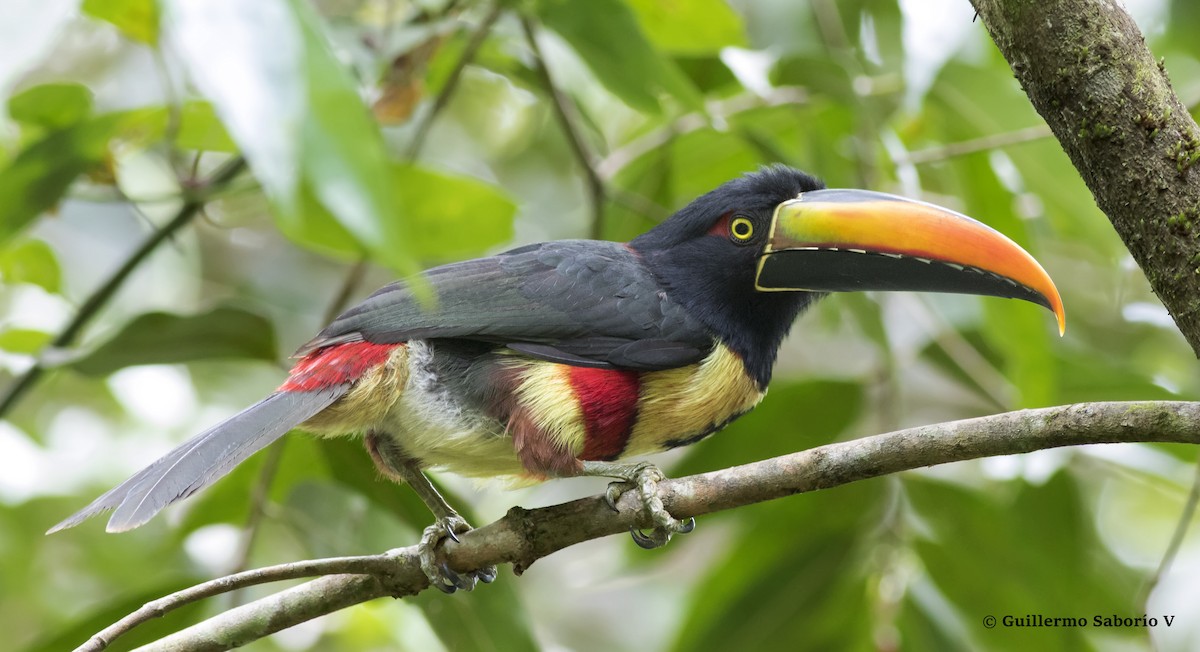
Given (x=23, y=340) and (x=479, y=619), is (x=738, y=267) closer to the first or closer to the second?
(x=479, y=619)

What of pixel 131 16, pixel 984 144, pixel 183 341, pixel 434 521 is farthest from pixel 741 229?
pixel 131 16

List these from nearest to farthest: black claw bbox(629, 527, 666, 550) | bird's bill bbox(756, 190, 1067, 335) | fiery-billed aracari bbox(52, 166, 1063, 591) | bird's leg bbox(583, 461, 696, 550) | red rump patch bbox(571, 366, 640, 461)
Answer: bird's leg bbox(583, 461, 696, 550) < bird's bill bbox(756, 190, 1067, 335) < black claw bbox(629, 527, 666, 550) < fiery-billed aracari bbox(52, 166, 1063, 591) < red rump patch bbox(571, 366, 640, 461)

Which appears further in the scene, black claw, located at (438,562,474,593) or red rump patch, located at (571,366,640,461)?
red rump patch, located at (571,366,640,461)

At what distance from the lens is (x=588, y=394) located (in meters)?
3.42

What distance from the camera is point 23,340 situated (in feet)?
13.0

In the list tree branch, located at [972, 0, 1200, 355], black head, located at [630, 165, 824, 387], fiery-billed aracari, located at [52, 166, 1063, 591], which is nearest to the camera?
tree branch, located at [972, 0, 1200, 355]

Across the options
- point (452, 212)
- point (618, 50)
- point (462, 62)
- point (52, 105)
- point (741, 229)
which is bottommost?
point (741, 229)

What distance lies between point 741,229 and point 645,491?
3.80ft

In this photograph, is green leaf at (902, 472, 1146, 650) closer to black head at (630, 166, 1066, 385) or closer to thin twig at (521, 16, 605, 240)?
black head at (630, 166, 1066, 385)

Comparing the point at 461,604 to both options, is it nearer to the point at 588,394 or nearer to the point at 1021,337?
the point at 588,394

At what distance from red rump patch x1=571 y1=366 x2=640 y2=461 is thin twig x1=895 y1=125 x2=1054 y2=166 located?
1.26 m

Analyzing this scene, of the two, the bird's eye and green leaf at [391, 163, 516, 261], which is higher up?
green leaf at [391, 163, 516, 261]

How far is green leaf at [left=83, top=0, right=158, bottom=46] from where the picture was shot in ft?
11.0

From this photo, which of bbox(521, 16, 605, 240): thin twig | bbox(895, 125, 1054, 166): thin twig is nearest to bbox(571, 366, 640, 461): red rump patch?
bbox(521, 16, 605, 240): thin twig
